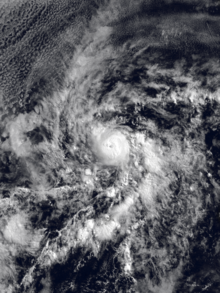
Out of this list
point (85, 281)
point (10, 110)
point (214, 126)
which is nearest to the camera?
point (85, 281)

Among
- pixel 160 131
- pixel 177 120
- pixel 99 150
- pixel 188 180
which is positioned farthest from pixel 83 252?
pixel 177 120

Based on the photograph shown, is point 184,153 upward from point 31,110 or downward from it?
downward

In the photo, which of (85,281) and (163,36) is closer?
(85,281)

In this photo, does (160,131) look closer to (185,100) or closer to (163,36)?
(185,100)

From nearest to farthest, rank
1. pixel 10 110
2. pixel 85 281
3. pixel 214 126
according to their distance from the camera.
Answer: pixel 85 281 < pixel 10 110 < pixel 214 126

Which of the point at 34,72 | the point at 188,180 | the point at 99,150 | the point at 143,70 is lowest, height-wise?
the point at 188,180

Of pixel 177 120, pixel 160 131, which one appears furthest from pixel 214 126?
pixel 160 131

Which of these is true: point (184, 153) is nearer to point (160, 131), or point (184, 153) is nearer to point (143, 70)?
point (160, 131)
